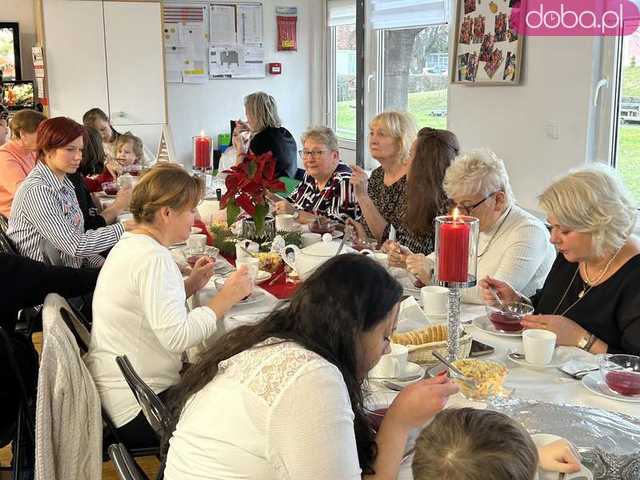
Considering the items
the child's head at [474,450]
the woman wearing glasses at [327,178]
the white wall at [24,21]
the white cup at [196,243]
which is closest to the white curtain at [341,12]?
the white wall at [24,21]

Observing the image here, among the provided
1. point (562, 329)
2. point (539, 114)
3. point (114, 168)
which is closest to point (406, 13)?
point (539, 114)

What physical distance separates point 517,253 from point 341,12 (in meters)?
4.49

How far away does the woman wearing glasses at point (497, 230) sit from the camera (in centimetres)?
246

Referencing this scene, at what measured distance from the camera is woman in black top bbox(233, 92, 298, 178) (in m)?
5.11

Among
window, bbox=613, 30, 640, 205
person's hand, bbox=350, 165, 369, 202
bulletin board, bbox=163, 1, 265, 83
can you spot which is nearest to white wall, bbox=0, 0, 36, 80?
bulletin board, bbox=163, 1, 265, 83

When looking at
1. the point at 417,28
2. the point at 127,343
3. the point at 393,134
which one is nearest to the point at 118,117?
the point at 417,28

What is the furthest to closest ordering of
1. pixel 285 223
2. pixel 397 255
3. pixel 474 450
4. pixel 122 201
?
pixel 122 201, pixel 285 223, pixel 397 255, pixel 474 450

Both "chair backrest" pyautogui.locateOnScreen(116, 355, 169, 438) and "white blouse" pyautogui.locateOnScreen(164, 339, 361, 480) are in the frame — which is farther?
"chair backrest" pyautogui.locateOnScreen(116, 355, 169, 438)

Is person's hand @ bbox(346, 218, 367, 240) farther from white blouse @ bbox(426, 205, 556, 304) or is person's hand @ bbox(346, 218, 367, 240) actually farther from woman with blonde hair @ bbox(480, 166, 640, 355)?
woman with blonde hair @ bbox(480, 166, 640, 355)

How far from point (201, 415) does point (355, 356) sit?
0.27 meters

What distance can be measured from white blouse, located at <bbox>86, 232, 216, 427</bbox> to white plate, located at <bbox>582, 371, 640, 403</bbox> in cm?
98

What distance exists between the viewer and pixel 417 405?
131 cm

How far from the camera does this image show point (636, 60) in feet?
11.5

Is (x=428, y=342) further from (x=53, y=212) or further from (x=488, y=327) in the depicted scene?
(x=53, y=212)
